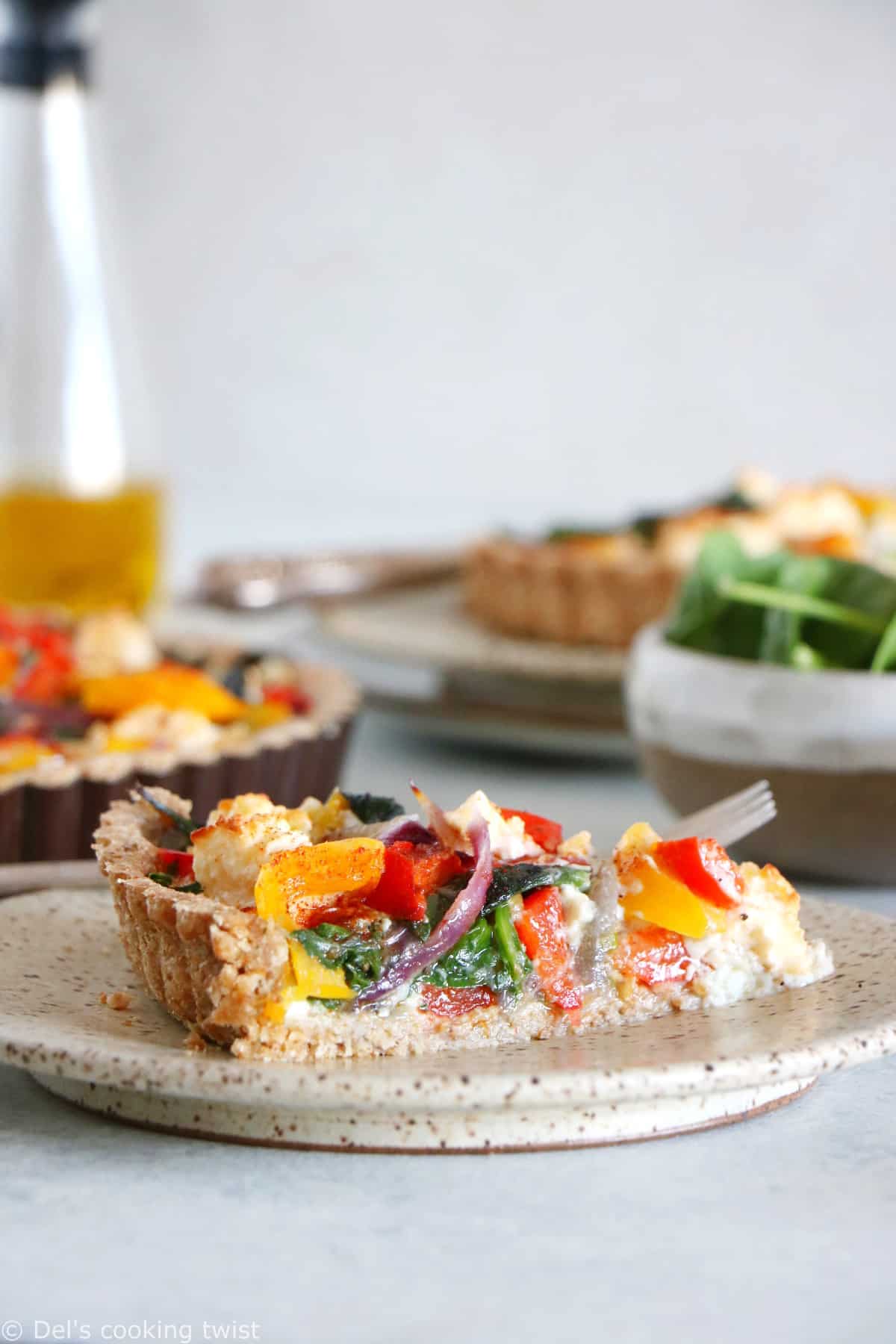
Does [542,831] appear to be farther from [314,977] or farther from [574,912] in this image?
[314,977]

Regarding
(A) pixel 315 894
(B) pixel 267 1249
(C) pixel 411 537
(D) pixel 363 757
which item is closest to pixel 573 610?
(D) pixel 363 757

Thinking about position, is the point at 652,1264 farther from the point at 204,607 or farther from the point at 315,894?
the point at 204,607

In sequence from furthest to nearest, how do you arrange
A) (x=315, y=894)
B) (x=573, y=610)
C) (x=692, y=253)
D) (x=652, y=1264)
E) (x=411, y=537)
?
(x=692, y=253) → (x=411, y=537) → (x=573, y=610) → (x=315, y=894) → (x=652, y=1264)

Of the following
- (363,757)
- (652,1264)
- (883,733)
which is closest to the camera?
(652,1264)

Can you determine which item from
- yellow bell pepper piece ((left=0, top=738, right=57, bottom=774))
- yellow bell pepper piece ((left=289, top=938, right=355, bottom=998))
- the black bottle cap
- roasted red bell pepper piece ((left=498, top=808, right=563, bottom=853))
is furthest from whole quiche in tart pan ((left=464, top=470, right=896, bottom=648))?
yellow bell pepper piece ((left=289, top=938, right=355, bottom=998))

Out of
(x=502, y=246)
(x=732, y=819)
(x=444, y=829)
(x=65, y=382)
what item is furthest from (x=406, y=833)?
(x=502, y=246)
